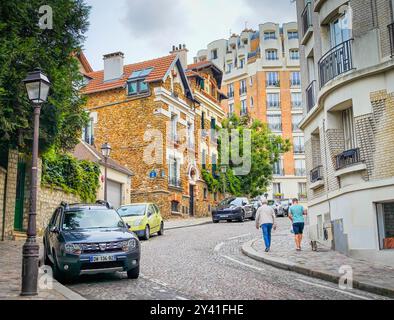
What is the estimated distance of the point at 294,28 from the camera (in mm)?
68125

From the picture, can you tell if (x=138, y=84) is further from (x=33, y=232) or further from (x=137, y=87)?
(x=33, y=232)

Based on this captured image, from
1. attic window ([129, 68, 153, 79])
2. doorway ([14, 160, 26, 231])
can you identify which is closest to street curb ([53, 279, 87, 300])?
doorway ([14, 160, 26, 231])

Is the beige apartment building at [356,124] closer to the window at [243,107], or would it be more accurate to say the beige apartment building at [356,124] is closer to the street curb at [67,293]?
the street curb at [67,293]

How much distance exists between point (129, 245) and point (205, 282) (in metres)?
1.74

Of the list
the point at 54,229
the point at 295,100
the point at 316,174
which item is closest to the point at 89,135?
the point at 316,174

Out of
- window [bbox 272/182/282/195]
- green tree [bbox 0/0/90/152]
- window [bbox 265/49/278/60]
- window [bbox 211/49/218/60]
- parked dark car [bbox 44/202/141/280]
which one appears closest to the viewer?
parked dark car [bbox 44/202/141/280]

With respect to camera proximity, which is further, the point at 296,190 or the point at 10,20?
the point at 296,190

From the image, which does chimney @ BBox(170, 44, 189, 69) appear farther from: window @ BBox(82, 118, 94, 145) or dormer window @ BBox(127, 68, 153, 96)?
window @ BBox(82, 118, 94, 145)

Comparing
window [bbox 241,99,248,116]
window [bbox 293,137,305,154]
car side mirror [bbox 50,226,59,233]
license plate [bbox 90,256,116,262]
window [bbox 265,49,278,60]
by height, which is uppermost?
window [bbox 265,49,278,60]

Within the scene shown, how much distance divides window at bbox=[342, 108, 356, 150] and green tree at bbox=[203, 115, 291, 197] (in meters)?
28.0

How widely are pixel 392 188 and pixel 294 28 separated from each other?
5909 cm

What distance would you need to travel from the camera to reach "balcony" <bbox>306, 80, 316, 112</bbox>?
18.0 m
